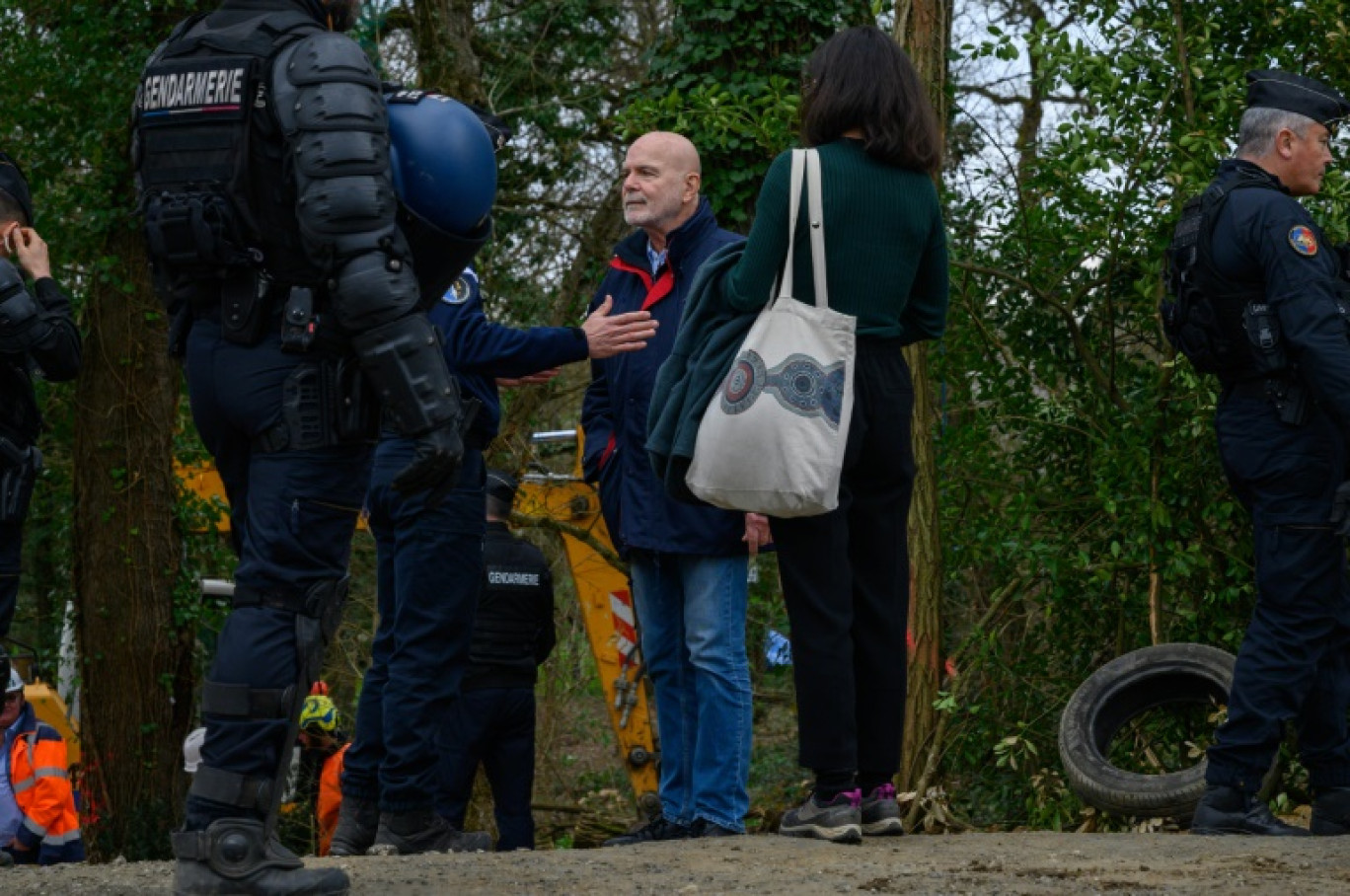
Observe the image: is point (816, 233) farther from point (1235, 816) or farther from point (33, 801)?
point (33, 801)

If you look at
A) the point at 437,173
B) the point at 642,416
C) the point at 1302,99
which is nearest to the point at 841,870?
the point at 642,416

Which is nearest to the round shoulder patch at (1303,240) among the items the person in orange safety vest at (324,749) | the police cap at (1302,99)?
the police cap at (1302,99)

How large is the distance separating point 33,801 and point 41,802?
0.05 m

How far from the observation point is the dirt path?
14.1 ft

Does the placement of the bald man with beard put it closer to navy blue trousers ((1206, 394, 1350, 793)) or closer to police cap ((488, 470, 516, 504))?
navy blue trousers ((1206, 394, 1350, 793))

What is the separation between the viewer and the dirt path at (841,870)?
14.1 feet

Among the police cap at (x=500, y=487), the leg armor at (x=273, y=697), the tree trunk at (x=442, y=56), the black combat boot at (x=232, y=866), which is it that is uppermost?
the tree trunk at (x=442, y=56)

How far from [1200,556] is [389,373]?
14.4 feet

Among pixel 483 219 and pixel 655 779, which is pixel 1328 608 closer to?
pixel 483 219

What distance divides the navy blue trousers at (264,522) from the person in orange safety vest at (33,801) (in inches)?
231

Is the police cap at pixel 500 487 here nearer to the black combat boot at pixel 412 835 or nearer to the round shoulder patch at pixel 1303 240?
the black combat boot at pixel 412 835

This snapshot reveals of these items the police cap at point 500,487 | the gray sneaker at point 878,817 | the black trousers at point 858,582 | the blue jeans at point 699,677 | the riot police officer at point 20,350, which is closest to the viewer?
the black trousers at point 858,582

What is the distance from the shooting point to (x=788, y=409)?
15.5 ft

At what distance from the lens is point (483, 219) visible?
4449 millimetres
